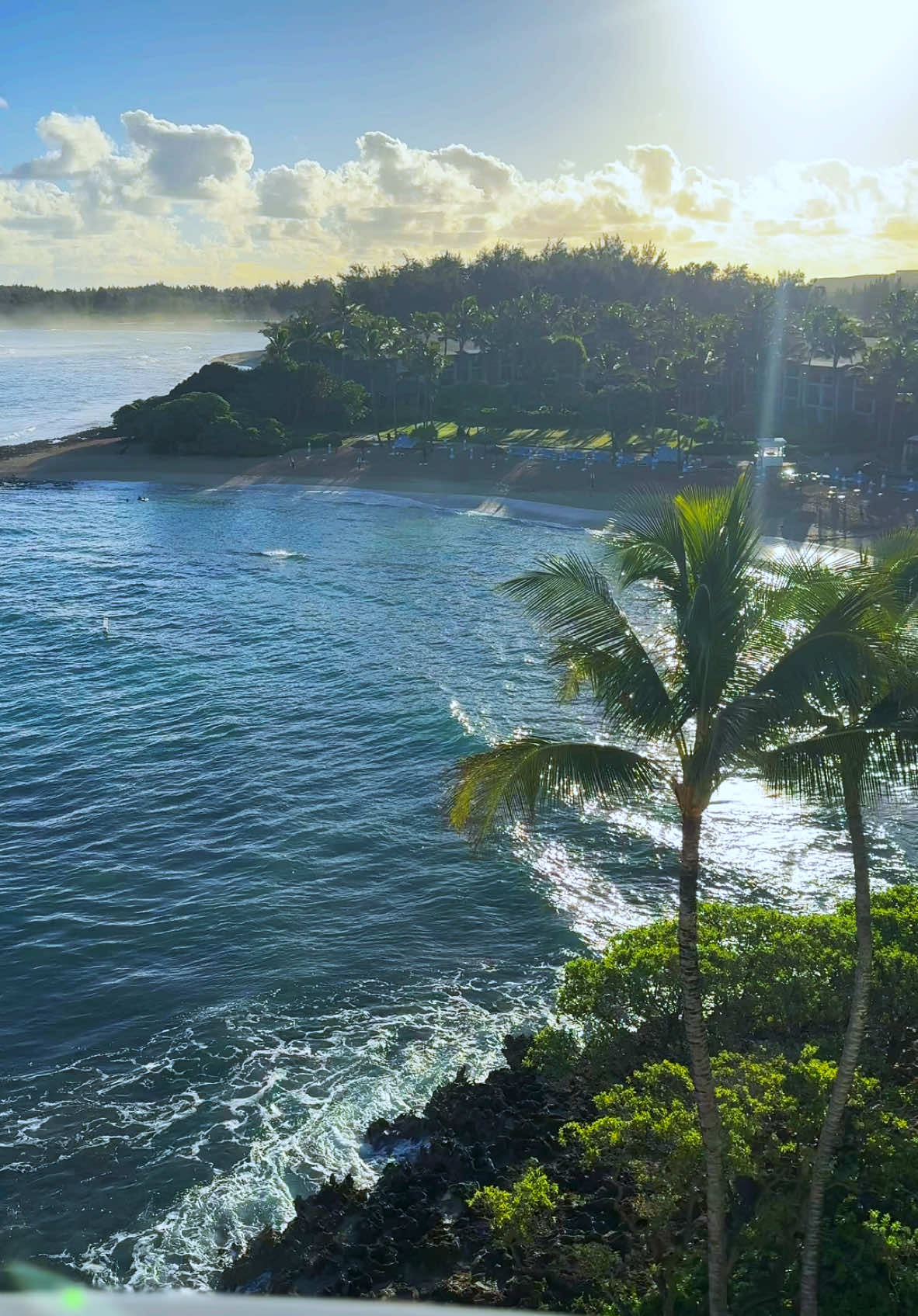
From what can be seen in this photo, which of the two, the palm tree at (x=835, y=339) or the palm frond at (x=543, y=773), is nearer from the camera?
the palm frond at (x=543, y=773)

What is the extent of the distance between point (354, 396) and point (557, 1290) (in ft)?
270

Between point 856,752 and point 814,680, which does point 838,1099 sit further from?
point 814,680

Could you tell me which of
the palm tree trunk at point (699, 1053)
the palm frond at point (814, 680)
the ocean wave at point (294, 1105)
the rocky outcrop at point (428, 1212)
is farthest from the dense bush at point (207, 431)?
the palm frond at point (814, 680)

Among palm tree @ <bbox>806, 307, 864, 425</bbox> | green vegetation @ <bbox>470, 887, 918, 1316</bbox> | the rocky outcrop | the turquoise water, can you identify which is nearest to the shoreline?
the turquoise water

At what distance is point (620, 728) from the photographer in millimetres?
11250

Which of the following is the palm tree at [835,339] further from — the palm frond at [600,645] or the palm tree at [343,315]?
the palm frond at [600,645]

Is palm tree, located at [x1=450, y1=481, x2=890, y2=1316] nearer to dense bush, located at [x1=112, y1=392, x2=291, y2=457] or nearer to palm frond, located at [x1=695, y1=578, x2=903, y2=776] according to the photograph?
palm frond, located at [x1=695, y1=578, x2=903, y2=776]

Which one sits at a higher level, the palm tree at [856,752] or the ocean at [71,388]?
the ocean at [71,388]

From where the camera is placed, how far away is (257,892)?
25953 millimetres

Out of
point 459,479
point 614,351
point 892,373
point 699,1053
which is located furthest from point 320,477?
point 699,1053

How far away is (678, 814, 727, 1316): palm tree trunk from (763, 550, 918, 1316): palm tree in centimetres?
87

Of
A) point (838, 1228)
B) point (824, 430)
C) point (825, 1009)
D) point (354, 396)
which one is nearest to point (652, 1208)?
point (838, 1228)

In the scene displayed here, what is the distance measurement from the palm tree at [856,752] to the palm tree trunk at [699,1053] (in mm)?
867

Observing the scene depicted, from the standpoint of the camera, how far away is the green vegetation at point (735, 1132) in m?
12.6
